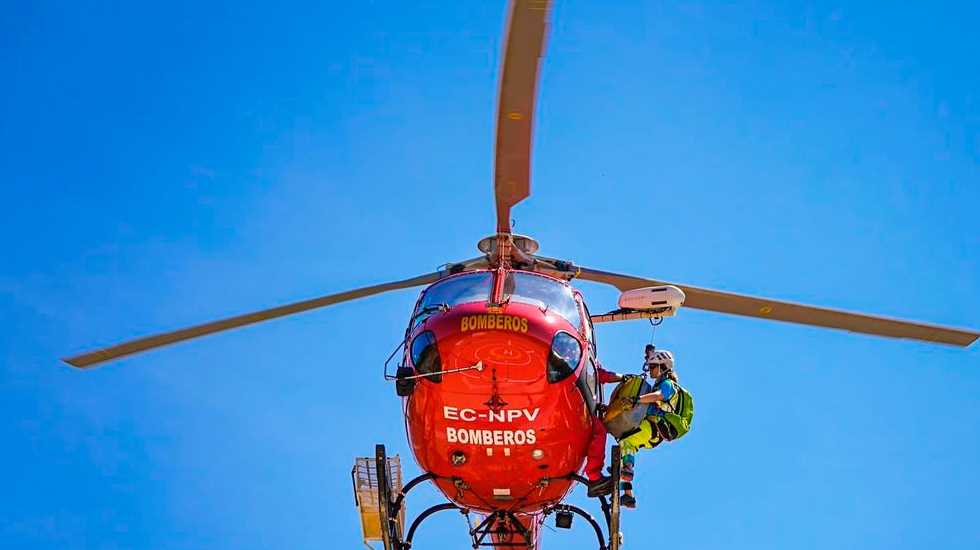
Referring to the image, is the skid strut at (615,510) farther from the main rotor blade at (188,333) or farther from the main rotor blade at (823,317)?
the main rotor blade at (188,333)

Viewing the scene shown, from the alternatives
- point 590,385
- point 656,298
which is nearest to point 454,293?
point 590,385

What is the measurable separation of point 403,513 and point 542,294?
3.41 m

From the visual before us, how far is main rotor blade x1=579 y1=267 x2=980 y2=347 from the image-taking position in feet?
41.9

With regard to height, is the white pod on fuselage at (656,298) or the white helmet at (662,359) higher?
the white pod on fuselage at (656,298)

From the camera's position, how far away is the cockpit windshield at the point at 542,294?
11703 millimetres

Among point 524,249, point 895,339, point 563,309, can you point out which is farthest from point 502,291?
point 895,339

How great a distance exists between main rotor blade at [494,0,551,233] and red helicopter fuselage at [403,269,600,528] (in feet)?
4.10

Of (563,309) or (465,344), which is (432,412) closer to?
(465,344)

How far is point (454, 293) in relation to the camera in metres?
11.9

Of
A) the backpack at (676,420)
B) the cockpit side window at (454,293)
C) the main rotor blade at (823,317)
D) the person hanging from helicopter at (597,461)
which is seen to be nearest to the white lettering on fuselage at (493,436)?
the person hanging from helicopter at (597,461)

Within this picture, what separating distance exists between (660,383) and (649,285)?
178cm

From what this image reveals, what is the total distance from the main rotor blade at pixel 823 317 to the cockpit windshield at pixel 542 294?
1880 millimetres

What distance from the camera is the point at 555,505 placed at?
483 inches

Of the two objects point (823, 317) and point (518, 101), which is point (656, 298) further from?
point (518, 101)
